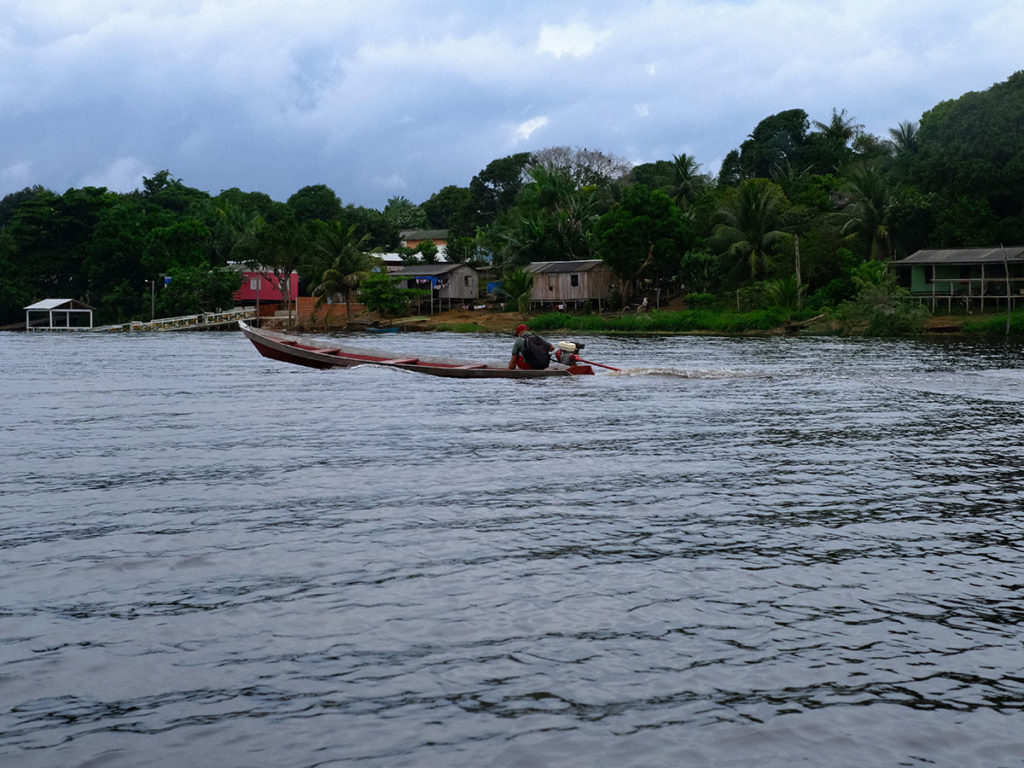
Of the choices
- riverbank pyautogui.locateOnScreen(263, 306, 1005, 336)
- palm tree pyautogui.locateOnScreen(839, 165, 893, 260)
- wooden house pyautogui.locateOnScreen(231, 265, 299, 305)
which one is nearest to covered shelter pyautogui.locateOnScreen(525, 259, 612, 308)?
riverbank pyautogui.locateOnScreen(263, 306, 1005, 336)

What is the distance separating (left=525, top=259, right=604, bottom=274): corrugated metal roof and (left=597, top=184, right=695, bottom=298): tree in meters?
2.58

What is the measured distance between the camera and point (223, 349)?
43.0 meters

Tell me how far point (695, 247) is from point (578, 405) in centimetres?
4279

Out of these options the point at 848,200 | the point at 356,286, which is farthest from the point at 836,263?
the point at 356,286

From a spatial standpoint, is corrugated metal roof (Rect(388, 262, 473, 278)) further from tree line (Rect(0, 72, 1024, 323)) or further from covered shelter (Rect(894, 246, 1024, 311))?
covered shelter (Rect(894, 246, 1024, 311))

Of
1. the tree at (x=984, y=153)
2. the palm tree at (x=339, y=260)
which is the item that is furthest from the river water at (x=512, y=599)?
the palm tree at (x=339, y=260)

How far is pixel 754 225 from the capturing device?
186 ft

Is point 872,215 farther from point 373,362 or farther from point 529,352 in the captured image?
point 529,352

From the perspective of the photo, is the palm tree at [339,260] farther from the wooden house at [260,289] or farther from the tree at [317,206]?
the tree at [317,206]

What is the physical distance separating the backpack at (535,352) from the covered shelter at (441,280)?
48.3m

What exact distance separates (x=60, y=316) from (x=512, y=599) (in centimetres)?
7728

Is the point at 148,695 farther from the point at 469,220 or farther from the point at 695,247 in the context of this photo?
the point at 469,220

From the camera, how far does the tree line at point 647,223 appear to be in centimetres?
4872

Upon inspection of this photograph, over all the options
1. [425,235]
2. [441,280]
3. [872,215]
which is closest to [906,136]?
[872,215]
